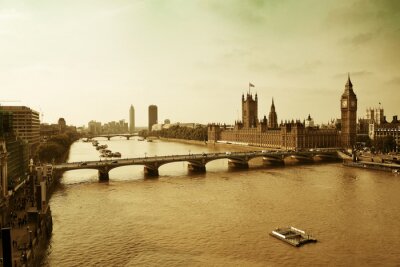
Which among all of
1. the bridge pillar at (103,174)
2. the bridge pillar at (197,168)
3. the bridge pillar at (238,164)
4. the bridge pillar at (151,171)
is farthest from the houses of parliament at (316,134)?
the bridge pillar at (103,174)

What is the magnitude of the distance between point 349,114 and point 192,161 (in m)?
76.4

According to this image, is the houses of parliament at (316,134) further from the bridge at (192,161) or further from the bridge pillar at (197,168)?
the bridge pillar at (197,168)

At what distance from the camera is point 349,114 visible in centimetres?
13525

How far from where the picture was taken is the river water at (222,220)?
32438 millimetres

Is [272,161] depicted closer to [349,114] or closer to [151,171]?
[151,171]

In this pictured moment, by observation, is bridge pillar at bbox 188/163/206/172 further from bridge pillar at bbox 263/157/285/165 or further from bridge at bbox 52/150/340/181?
bridge pillar at bbox 263/157/285/165

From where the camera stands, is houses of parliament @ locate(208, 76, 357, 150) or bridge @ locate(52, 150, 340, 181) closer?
bridge @ locate(52, 150, 340, 181)

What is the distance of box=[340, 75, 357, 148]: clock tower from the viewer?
13488cm

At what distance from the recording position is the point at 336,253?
32750 millimetres

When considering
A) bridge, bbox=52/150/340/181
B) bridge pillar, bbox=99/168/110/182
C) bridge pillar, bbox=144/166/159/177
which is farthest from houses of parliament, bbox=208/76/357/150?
bridge pillar, bbox=99/168/110/182

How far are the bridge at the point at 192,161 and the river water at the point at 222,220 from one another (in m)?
2.95

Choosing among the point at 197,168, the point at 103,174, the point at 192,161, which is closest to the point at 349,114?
the point at 197,168

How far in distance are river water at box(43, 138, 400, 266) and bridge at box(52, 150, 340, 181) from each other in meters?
2.95

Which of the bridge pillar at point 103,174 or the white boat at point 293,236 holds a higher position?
the bridge pillar at point 103,174
